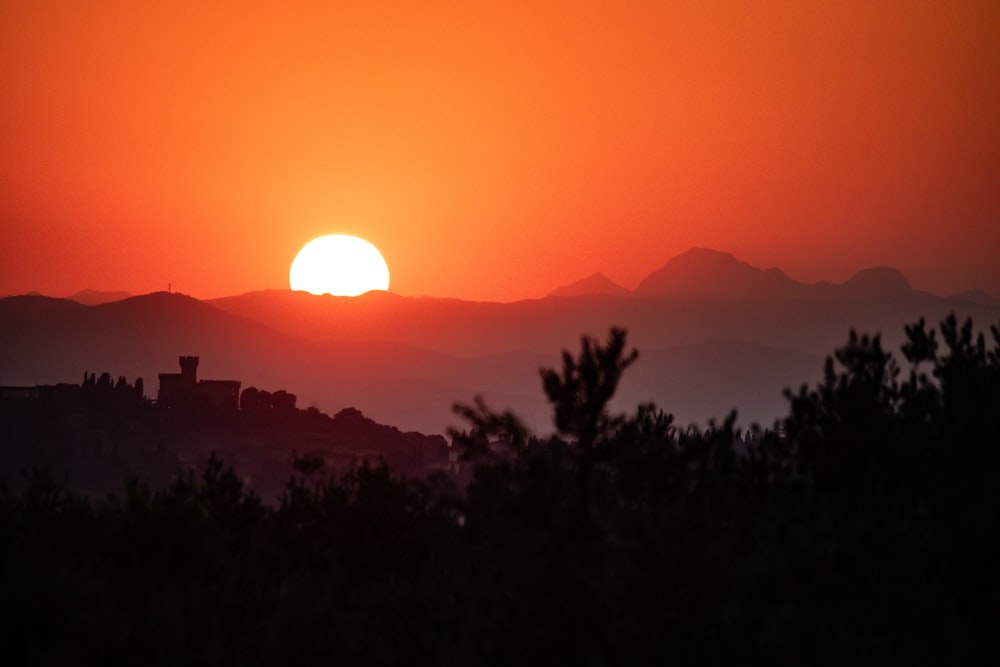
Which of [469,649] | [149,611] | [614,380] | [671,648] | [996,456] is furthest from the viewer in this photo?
[996,456]

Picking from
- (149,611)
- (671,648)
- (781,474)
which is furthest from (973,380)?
(149,611)

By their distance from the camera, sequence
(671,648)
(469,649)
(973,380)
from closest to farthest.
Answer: (671,648), (469,649), (973,380)

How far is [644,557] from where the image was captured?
67.2ft

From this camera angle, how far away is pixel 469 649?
22047 millimetres

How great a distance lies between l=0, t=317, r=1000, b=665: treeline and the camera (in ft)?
67.4

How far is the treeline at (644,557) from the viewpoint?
809 inches

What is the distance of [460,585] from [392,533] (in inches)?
678

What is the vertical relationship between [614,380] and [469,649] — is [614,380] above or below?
above

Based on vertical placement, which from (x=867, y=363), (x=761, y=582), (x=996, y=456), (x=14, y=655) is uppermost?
(x=867, y=363)

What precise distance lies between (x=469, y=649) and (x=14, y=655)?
8440 mm

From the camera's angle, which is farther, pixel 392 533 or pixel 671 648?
pixel 392 533

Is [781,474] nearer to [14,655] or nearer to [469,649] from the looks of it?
[469,649]

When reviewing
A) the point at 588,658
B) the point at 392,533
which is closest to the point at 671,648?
the point at 588,658

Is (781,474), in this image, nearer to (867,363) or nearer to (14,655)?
(867,363)
